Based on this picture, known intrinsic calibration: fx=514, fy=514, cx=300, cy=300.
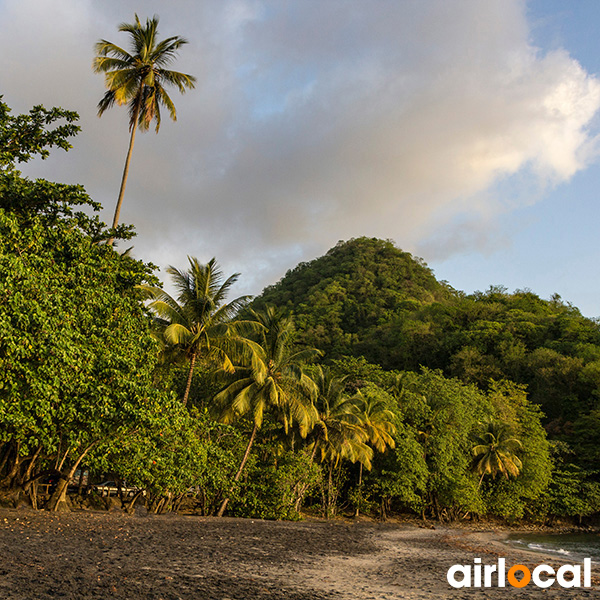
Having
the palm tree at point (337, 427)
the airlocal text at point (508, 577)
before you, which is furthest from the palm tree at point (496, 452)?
the airlocal text at point (508, 577)

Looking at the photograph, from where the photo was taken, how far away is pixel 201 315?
65.8ft

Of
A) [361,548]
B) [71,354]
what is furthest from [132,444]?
[361,548]

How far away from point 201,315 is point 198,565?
11.5 meters

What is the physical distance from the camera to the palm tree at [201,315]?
1961cm

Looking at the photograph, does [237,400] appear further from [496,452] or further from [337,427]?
[496,452]

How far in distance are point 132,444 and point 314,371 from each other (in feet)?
60.1

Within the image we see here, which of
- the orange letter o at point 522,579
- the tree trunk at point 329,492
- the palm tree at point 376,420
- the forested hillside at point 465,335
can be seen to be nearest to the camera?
the orange letter o at point 522,579

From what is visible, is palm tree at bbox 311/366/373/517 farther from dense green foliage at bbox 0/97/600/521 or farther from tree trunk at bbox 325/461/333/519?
tree trunk at bbox 325/461/333/519

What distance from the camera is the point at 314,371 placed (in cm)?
3175

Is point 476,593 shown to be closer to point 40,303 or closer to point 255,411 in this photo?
point 40,303

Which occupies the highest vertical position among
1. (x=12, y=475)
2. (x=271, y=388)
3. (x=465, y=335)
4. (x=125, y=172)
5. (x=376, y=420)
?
(x=465, y=335)

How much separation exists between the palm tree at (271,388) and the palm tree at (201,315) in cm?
142

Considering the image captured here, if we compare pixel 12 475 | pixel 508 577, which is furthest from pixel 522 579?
pixel 12 475

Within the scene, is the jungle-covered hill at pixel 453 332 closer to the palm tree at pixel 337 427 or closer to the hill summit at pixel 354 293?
the hill summit at pixel 354 293
